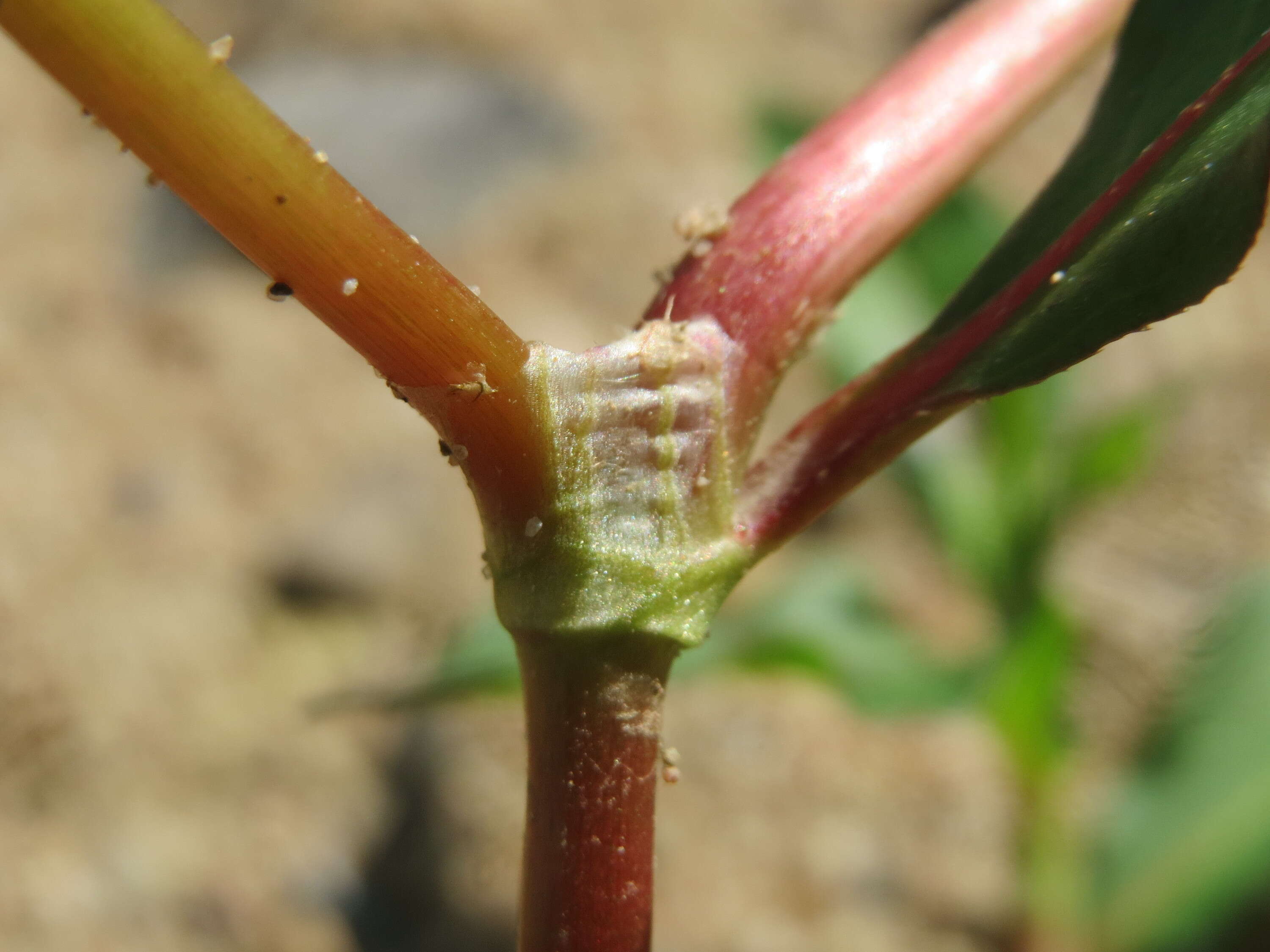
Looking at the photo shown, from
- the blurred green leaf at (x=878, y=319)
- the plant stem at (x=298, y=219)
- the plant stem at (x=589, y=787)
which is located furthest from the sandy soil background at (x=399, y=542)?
the plant stem at (x=298, y=219)

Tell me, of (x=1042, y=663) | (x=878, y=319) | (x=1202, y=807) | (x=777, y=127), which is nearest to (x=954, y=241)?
(x=878, y=319)

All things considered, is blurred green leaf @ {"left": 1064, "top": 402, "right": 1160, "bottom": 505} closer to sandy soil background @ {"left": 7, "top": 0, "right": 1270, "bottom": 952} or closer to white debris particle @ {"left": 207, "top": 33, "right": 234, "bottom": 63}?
sandy soil background @ {"left": 7, "top": 0, "right": 1270, "bottom": 952}

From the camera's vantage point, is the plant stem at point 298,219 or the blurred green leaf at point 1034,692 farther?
the blurred green leaf at point 1034,692

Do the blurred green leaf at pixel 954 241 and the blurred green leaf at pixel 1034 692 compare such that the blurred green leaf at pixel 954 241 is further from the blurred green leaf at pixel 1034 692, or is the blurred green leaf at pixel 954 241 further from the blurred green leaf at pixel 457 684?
the blurred green leaf at pixel 457 684

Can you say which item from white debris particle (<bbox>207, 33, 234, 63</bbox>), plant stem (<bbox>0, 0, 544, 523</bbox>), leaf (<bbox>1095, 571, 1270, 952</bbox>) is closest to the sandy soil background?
leaf (<bbox>1095, 571, 1270, 952</bbox>)

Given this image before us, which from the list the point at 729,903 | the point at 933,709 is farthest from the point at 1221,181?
the point at 729,903

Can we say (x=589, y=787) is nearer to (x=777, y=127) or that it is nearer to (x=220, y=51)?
(x=220, y=51)

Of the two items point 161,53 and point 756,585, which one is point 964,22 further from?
point 756,585
